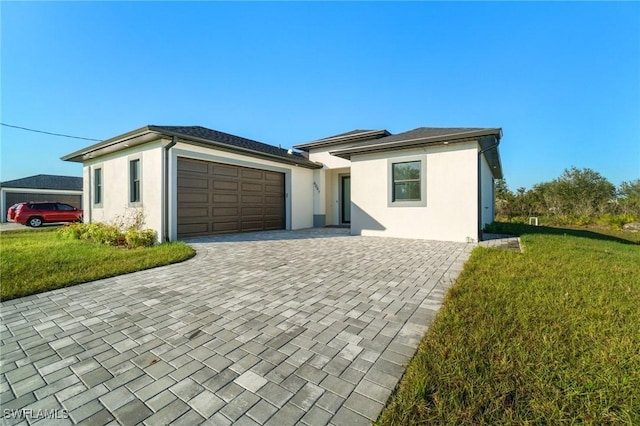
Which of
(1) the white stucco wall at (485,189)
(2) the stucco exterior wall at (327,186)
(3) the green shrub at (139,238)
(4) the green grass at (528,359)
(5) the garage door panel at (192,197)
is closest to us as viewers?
(4) the green grass at (528,359)

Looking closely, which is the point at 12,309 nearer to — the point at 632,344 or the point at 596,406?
the point at 596,406

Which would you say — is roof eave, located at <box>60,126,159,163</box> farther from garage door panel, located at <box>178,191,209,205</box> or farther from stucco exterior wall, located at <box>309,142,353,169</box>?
stucco exterior wall, located at <box>309,142,353,169</box>

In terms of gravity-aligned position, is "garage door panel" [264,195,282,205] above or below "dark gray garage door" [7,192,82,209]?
below

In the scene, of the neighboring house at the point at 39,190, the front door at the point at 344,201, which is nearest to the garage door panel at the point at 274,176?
the front door at the point at 344,201

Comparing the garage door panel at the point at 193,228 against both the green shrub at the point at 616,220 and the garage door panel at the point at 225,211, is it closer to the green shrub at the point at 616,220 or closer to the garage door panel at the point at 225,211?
the garage door panel at the point at 225,211

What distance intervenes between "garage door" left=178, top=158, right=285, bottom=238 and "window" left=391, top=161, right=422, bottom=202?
4.98 meters

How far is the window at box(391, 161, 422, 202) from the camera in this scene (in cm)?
852

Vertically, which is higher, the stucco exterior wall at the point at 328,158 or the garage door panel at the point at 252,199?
the stucco exterior wall at the point at 328,158

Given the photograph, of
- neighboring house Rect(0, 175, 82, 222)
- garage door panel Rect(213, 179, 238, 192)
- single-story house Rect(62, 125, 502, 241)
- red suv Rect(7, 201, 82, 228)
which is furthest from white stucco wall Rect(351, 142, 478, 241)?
neighboring house Rect(0, 175, 82, 222)

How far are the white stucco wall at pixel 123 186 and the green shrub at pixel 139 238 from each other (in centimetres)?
25

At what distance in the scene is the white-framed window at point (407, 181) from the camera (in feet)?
27.4

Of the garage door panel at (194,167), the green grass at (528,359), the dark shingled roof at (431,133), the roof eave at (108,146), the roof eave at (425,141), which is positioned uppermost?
the dark shingled roof at (431,133)

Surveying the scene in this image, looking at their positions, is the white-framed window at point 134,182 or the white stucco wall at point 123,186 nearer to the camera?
the white stucco wall at point 123,186

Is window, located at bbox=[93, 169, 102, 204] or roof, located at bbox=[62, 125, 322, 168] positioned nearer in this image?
roof, located at bbox=[62, 125, 322, 168]
